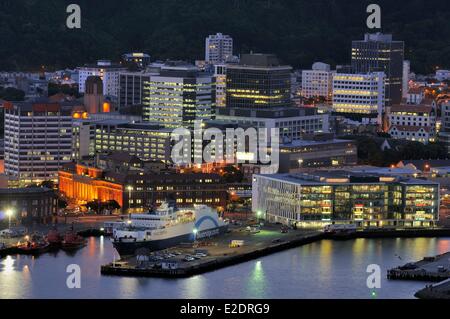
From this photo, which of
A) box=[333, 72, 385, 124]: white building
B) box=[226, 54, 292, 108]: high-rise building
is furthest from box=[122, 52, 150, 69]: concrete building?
box=[226, 54, 292, 108]: high-rise building

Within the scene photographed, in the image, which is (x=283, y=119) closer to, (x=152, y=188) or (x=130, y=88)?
(x=130, y=88)

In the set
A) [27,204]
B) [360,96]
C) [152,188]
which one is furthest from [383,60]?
[27,204]

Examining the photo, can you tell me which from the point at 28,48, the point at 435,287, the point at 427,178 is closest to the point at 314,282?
the point at 435,287

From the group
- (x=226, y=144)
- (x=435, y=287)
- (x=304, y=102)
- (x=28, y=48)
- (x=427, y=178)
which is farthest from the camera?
(x=28, y=48)

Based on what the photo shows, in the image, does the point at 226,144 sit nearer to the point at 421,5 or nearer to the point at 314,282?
the point at 314,282

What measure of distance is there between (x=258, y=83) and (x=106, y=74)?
1233 centimetres

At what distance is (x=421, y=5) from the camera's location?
9525 centimetres

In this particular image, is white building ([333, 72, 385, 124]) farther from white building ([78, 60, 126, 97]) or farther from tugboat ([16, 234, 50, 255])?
tugboat ([16, 234, 50, 255])

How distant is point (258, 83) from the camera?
62.9 meters

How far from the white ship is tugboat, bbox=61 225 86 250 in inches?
36.8

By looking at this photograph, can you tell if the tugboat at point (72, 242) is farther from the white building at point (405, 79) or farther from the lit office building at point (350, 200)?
the white building at point (405, 79)

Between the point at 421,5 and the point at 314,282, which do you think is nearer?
the point at 314,282

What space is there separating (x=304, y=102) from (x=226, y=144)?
16.3 metres

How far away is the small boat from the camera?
42.1 m
